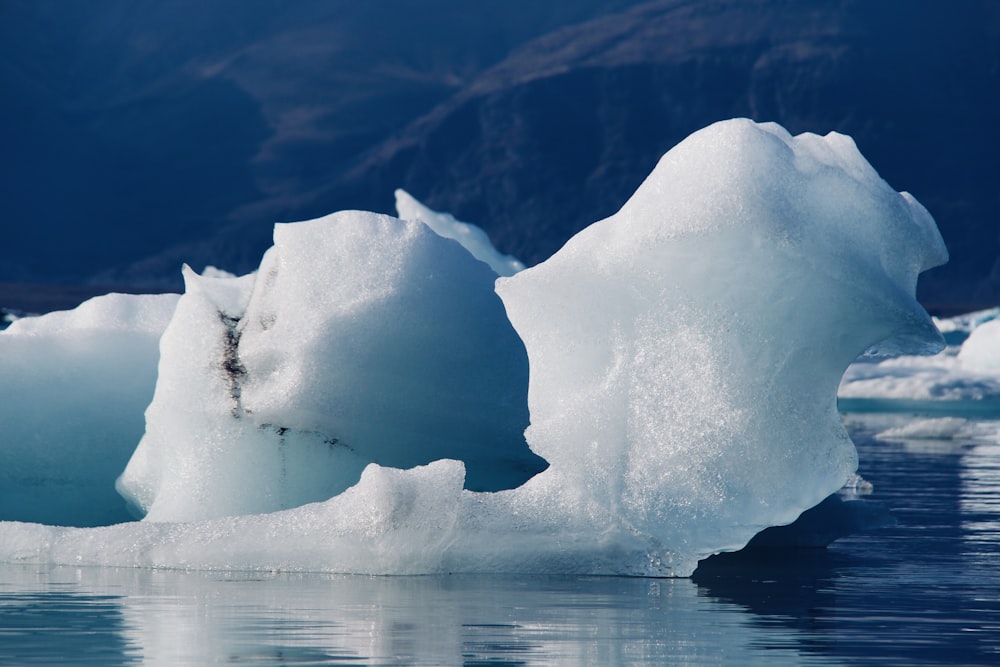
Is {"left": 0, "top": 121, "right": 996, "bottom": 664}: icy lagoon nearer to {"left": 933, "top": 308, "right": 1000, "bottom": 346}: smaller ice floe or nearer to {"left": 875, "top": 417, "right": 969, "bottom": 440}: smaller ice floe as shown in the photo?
{"left": 875, "top": 417, "right": 969, "bottom": 440}: smaller ice floe

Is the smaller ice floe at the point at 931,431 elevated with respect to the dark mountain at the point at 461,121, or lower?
lower

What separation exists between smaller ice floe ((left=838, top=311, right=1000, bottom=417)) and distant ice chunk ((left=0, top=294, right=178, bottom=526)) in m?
15.5

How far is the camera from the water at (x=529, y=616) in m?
4.48

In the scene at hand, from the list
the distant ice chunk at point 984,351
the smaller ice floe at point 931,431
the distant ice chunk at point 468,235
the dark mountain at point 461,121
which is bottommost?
the smaller ice floe at point 931,431

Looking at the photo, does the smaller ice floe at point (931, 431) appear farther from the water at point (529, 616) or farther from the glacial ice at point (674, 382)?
the glacial ice at point (674, 382)

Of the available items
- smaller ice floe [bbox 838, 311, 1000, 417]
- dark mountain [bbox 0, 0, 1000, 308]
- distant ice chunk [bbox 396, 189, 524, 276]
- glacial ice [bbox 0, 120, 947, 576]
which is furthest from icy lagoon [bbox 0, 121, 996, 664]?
dark mountain [bbox 0, 0, 1000, 308]

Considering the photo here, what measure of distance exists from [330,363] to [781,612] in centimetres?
244

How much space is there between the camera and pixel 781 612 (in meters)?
5.36

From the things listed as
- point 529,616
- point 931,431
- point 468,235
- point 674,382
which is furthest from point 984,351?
point 529,616

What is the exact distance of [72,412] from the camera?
27.6 ft

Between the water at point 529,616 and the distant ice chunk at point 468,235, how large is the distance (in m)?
3.45

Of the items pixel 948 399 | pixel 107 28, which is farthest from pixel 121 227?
pixel 948 399

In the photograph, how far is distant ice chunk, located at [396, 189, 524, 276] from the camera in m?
10.0

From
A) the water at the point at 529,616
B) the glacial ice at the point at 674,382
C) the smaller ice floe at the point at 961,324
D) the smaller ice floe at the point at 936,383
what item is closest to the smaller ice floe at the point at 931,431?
the smaller ice floe at the point at 936,383
